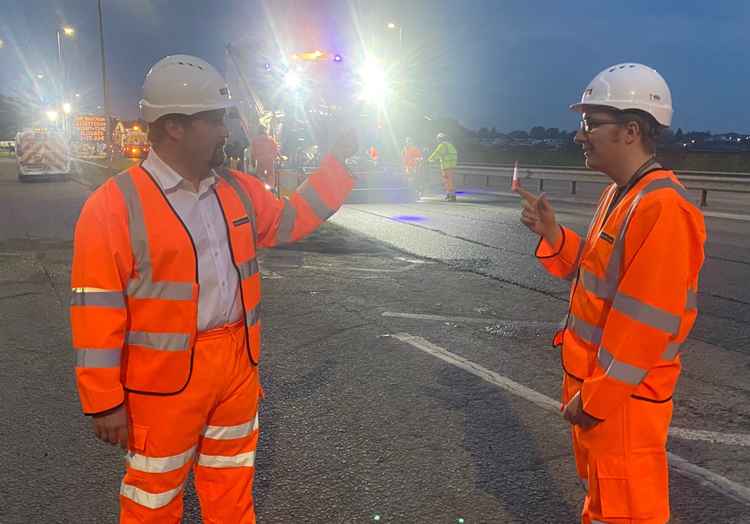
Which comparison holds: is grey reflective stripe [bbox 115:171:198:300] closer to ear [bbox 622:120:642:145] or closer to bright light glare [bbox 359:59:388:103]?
ear [bbox 622:120:642:145]

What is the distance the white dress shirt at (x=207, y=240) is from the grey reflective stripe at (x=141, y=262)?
85 mm

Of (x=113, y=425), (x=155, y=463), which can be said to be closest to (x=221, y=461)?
(x=155, y=463)

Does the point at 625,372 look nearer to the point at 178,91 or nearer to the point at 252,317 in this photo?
the point at 252,317

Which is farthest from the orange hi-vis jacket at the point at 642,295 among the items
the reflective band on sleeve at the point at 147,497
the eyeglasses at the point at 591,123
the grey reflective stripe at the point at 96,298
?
the grey reflective stripe at the point at 96,298

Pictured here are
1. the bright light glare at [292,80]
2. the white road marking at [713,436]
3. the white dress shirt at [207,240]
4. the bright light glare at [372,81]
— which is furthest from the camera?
the bright light glare at [372,81]

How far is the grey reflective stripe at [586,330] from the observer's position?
2.22 meters

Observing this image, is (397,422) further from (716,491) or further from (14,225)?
(14,225)

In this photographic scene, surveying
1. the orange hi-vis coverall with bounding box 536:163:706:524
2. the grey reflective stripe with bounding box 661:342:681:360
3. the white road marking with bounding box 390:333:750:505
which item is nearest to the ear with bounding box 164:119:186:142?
the orange hi-vis coverall with bounding box 536:163:706:524

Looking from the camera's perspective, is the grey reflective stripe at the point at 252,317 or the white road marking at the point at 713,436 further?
the white road marking at the point at 713,436

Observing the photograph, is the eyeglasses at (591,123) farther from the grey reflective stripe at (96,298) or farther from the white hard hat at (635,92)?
the grey reflective stripe at (96,298)

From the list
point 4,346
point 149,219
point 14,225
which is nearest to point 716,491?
point 149,219

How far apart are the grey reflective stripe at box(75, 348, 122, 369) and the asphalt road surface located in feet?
4.53

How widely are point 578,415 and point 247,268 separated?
127cm

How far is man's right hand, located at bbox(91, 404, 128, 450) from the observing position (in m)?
2.20
